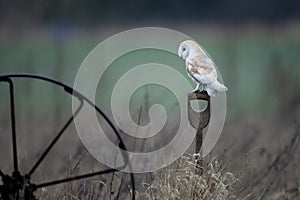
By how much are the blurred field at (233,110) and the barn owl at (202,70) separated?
48 centimetres

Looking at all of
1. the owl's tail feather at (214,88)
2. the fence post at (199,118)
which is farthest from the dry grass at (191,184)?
the owl's tail feather at (214,88)

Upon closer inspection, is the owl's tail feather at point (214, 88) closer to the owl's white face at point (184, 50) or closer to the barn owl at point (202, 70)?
the barn owl at point (202, 70)

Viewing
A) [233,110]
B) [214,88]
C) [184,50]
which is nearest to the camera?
[214,88]

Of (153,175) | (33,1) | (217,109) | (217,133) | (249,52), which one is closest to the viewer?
(153,175)

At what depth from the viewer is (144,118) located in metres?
5.34

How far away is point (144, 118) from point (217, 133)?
63 cm

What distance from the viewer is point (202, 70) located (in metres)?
3.68

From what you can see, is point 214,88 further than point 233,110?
No

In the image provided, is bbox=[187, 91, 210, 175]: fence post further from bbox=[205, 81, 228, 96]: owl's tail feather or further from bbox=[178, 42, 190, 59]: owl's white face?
bbox=[178, 42, 190, 59]: owl's white face

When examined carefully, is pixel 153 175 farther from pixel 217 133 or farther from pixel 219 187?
pixel 217 133

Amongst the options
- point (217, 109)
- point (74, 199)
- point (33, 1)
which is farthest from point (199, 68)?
point (33, 1)

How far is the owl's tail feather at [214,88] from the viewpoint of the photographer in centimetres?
364

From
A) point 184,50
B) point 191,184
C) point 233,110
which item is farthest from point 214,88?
point 233,110

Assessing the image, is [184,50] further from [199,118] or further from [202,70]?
[199,118]
